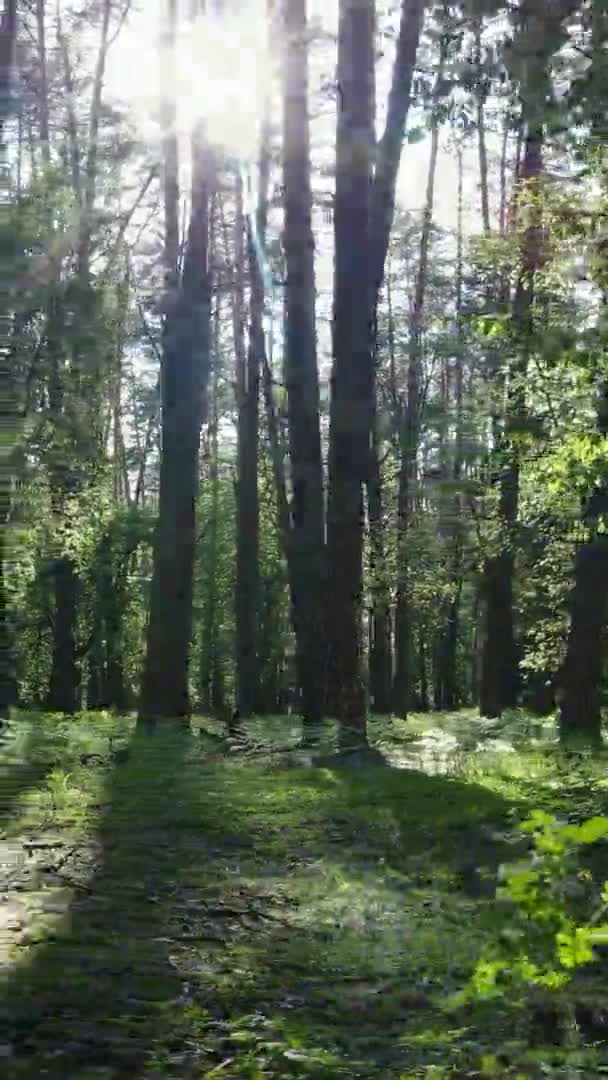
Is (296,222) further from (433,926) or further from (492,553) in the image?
(433,926)

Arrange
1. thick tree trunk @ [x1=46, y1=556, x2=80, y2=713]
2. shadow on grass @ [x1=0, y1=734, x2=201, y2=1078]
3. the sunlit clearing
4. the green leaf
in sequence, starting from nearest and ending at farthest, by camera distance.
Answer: the green leaf
shadow on grass @ [x1=0, y1=734, x2=201, y2=1078]
the sunlit clearing
thick tree trunk @ [x1=46, y1=556, x2=80, y2=713]

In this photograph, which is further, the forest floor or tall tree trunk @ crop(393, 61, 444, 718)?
tall tree trunk @ crop(393, 61, 444, 718)

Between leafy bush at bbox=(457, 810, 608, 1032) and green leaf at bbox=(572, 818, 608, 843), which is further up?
green leaf at bbox=(572, 818, 608, 843)

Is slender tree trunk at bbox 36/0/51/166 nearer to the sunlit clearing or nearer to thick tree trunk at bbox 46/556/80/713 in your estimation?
the sunlit clearing

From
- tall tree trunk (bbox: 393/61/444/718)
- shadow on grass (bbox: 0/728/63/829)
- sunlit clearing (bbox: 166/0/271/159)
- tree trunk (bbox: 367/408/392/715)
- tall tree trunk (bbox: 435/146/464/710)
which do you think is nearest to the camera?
shadow on grass (bbox: 0/728/63/829)

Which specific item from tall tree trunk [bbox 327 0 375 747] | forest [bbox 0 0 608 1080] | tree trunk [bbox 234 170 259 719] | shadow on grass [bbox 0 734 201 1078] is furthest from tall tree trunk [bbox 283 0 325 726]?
tree trunk [bbox 234 170 259 719]

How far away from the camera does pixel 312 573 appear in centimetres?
1410

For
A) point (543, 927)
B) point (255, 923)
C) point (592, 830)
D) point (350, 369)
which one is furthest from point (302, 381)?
point (592, 830)

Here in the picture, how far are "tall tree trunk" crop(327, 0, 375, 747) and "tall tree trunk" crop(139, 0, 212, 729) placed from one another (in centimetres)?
327

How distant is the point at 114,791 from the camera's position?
29.4 ft

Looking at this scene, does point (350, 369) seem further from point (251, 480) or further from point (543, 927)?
point (251, 480)

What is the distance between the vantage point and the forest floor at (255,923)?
3.69 meters

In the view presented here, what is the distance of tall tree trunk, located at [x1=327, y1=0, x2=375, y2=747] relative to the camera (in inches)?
468

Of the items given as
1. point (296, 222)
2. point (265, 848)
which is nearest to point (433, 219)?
point (296, 222)
